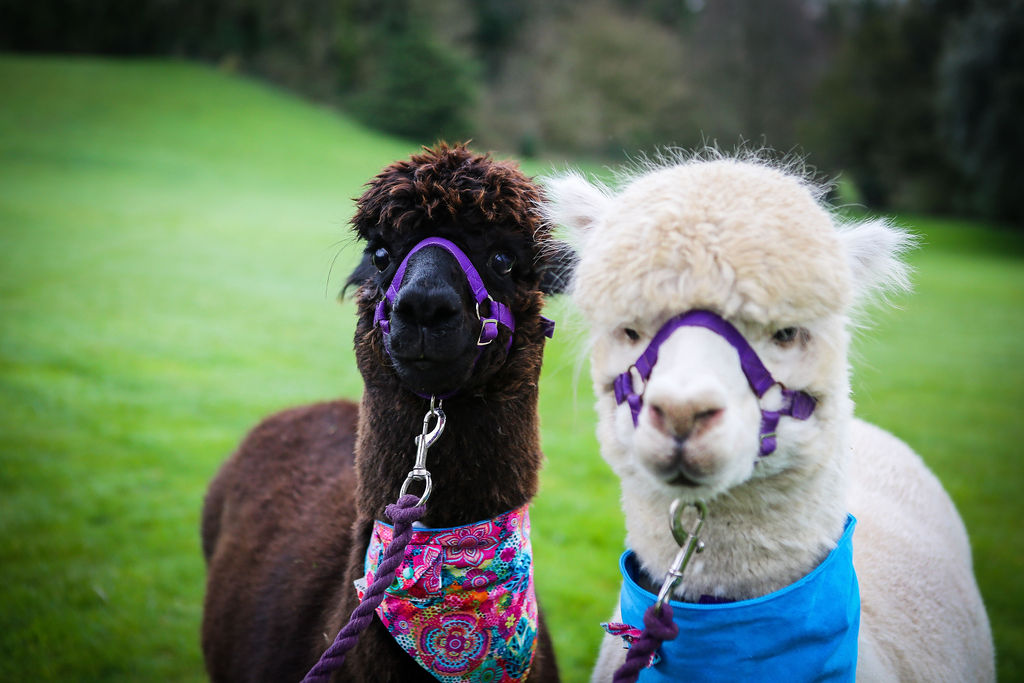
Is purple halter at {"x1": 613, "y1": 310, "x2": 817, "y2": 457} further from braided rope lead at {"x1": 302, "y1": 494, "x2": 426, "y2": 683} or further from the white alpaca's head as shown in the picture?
braided rope lead at {"x1": 302, "y1": 494, "x2": 426, "y2": 683}

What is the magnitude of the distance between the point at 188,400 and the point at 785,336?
702 centimetres

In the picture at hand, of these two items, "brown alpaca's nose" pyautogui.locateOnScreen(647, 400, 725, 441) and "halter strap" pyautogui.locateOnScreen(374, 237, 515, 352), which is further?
"halter strap" pyautogui.locateOnScreen(374, 237, 515, 352)

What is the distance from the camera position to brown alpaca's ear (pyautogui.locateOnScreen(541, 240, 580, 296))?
2279 millimetres

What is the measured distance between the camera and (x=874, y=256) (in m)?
1.90

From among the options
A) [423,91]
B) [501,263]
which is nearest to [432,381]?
[501,263]

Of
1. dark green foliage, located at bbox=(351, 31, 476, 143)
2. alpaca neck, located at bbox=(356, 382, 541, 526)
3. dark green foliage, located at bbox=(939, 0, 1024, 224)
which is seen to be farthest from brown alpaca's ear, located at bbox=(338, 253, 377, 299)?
dark green foliage, located at bbox=(351, 31, 476, 143)

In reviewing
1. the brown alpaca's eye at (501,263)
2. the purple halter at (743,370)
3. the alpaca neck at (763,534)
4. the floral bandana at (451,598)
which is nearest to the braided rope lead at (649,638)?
the alpaca neck at (763,534)

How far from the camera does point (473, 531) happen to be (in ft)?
7.00

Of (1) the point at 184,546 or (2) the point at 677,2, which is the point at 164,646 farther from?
(2) the point at 677,2

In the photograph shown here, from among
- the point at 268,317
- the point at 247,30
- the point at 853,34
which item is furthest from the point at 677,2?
the point at 268,317

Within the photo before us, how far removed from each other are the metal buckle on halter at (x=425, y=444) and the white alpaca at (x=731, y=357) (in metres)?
0.53

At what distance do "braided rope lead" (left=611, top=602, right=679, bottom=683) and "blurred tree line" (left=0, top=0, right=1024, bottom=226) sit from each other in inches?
1344

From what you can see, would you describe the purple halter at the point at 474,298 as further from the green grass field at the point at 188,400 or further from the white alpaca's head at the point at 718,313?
the white alpaca's head at the point at 718,313

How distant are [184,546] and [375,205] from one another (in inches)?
134
